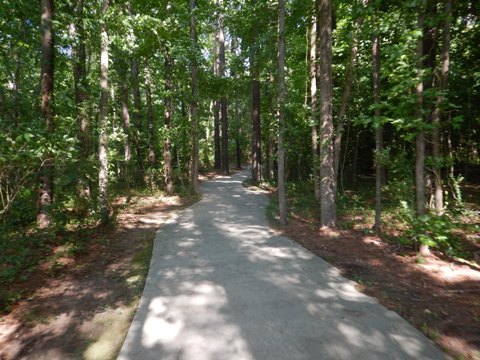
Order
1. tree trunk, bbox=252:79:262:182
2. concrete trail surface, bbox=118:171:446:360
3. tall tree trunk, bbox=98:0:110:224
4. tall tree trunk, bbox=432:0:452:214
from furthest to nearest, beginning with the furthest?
tree trunk, bbox=252:79:262:182 → tall tree trunk, bbox=98:0:110:224 → tall tree trunk, bbox=432:0:452:214 → concrete trail surface, bbox=118:171:446:360

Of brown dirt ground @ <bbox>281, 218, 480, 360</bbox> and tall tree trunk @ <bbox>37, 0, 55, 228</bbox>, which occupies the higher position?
tall tree trunk @ <bbox>37, 0, 55, 228</bbox>

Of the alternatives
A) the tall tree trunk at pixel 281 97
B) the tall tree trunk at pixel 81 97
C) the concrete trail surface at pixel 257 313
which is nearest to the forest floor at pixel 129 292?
the concrete trail surface at pixel 257 313

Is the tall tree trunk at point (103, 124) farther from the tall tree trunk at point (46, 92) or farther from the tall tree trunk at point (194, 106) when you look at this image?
the tall tree trunk at point (194, 106)

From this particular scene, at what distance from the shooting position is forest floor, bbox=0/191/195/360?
3830mm

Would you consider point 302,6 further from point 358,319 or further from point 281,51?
point 358,319

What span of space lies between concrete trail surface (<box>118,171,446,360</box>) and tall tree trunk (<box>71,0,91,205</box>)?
169 inches

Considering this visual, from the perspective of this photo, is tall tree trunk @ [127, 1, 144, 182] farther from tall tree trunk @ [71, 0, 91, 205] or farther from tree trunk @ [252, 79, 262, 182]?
tree trunk @ [252, 79, 262, 182]

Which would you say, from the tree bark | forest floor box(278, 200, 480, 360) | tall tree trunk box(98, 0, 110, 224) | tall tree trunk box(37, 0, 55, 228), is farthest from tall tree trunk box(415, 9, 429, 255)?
the tree bark

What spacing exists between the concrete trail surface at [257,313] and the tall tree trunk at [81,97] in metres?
4.30

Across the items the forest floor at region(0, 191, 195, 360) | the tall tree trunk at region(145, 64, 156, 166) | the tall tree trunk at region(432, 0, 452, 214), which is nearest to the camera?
the forest floor at region(0, 191, 195, 360)

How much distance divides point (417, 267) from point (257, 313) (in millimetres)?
3731

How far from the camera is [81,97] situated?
427 inches

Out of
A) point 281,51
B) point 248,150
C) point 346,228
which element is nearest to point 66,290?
point 346,228

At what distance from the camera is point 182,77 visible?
14922mm
